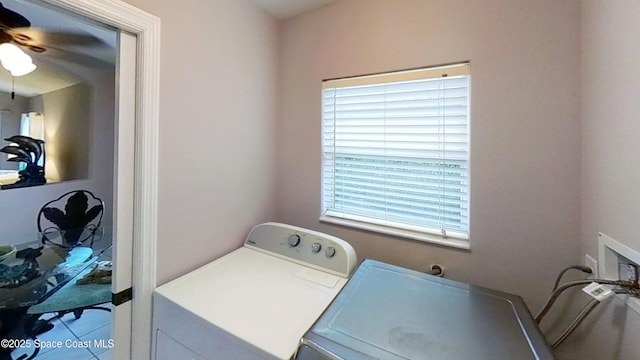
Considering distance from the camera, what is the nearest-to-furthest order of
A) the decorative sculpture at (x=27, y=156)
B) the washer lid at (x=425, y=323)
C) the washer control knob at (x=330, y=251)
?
the washer lid at (x=425, y=323) < the decorative sculpture at (x=27, y=156) < the washer control knob at (x=330, y=251)

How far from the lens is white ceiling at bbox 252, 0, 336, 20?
157 centimetres

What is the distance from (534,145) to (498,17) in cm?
64

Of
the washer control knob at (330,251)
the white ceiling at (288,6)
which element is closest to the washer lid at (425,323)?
the washer control knob at (330,251)

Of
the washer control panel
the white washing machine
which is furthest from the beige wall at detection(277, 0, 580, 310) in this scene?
the white washing machine

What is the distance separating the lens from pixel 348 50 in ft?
5.05

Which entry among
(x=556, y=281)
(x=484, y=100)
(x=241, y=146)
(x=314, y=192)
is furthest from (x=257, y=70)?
(x=556, y=281)

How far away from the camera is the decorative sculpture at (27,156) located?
0.95m

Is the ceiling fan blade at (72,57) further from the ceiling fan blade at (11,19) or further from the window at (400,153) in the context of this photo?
the window at (400,153)

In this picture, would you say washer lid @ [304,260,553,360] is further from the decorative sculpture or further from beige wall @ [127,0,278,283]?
the decorative sculpture

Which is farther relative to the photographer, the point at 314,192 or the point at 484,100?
the point at 314,192

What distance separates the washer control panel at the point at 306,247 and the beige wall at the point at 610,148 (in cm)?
95

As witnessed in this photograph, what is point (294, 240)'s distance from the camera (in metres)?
1.42

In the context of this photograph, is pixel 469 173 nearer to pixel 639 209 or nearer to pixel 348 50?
pixel 639 209

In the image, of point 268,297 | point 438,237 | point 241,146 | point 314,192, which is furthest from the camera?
point 314,192
